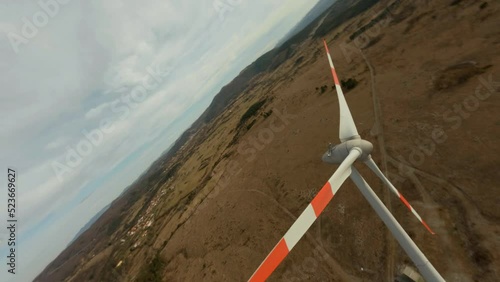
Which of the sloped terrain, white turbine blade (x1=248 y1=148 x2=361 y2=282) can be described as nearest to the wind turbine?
white turbine blade (x1=248 y1=148 x2=361 y2=282)

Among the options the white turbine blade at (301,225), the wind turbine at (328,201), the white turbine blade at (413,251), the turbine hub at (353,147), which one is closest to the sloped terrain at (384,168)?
the white turbine blade at (413,251)

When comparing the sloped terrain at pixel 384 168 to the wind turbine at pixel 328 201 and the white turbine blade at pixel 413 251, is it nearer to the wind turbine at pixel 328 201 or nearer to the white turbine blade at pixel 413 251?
the white turbine blade at pixel 413 251

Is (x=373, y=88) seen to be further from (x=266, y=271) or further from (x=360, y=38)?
(x=266, y=271)

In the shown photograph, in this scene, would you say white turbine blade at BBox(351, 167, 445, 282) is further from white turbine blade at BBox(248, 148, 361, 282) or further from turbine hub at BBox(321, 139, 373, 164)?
turbine hub at BBox(321, 139, 373, 164)

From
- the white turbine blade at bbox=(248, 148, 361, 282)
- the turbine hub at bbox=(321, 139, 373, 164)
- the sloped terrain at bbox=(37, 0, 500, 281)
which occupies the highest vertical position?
the white turbine blade at bbox=(248, 148, 361, 282)

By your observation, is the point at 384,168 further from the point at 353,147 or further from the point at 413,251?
the point at 413,251

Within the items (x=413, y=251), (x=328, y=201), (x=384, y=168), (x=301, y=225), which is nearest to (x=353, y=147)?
(x=328, y=201)

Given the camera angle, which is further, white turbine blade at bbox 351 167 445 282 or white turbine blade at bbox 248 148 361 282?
white turbine blade at bbox 351 167 445 282
